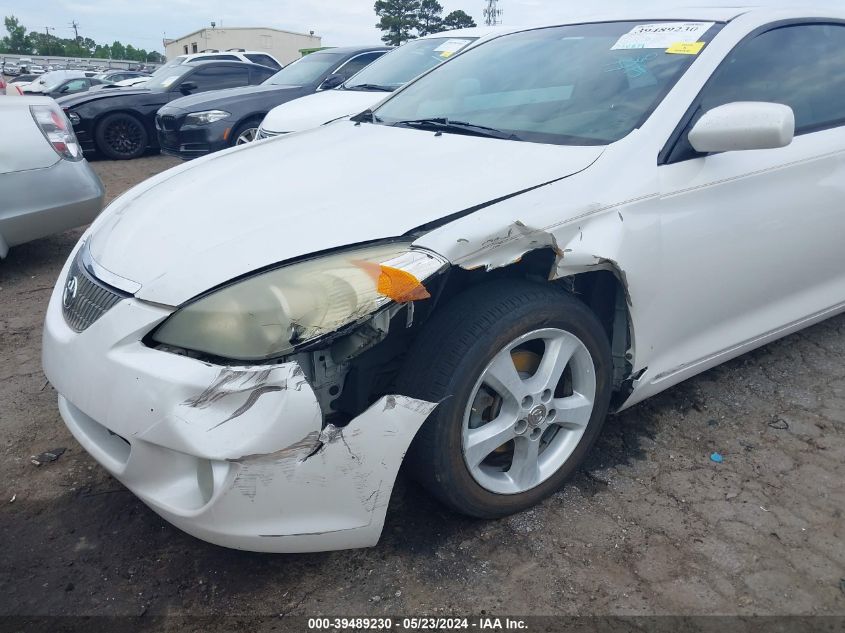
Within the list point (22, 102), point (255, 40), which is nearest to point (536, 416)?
point (22, 102)

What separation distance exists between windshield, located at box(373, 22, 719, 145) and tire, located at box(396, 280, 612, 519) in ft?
2.13

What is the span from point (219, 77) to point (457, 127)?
365 inches

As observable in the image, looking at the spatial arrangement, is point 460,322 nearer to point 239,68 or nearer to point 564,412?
point 564,412

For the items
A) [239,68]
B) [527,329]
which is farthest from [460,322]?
[239,68]

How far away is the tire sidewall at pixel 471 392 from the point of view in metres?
1.78

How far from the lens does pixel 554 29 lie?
2.94 meters

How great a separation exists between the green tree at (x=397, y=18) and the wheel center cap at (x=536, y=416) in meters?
51.5

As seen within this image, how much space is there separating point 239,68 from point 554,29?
29.0 feet

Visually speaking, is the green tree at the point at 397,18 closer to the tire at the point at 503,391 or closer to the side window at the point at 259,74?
the side window at the point at 259,74

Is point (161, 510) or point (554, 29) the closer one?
point (161, 510)

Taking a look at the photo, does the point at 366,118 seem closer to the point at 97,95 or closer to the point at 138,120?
the point at 138,120

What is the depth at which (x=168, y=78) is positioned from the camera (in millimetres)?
10602

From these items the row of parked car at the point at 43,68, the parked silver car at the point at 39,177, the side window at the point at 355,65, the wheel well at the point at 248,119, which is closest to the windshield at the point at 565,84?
the parked silver car at the point at 39,177

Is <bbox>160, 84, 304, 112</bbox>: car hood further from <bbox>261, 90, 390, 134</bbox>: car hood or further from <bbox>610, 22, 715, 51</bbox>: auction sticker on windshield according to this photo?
<bbox>610, 22, 715, 51</bbox>: auction sticker on windshield
